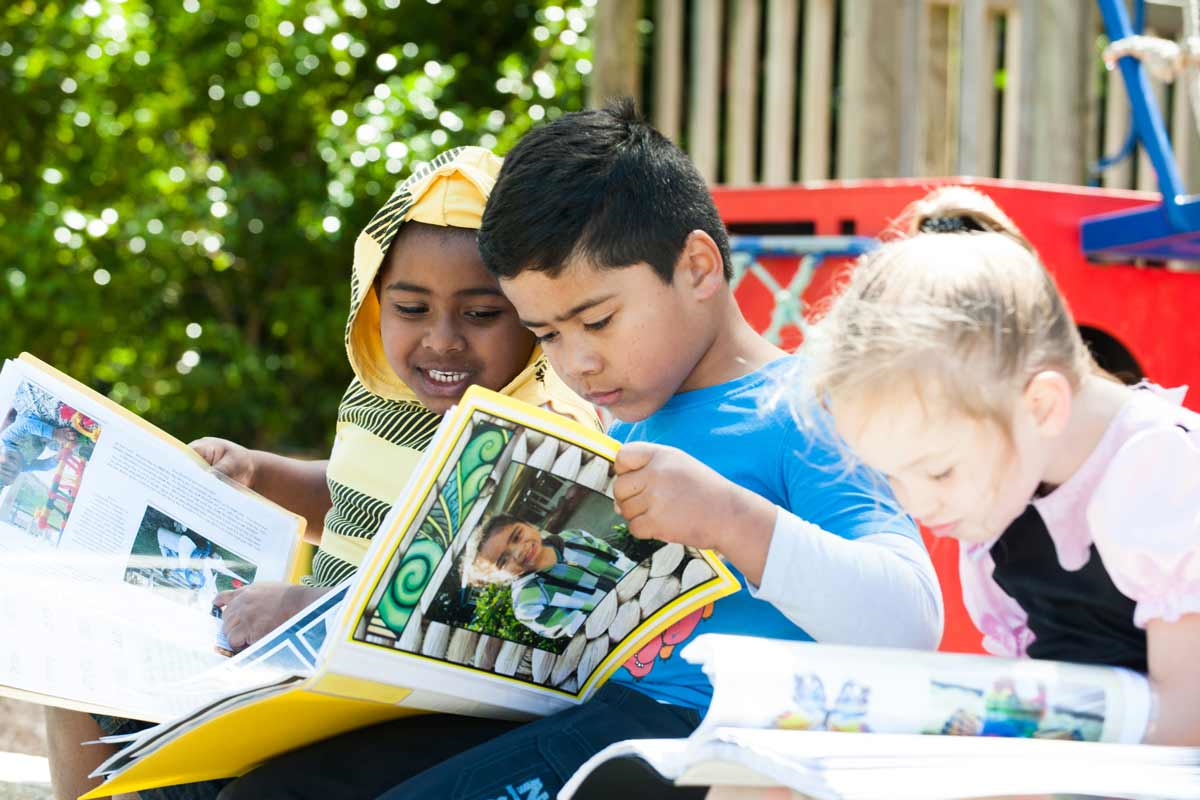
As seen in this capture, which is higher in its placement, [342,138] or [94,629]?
[342,138]

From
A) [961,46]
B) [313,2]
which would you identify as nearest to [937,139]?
[961,46]

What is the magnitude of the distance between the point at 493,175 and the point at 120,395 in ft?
11.7

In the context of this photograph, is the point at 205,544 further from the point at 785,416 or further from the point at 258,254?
the point at 258,254

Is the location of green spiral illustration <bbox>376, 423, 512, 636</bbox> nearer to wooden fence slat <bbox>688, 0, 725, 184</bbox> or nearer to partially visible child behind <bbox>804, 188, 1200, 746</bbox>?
partially visible child behind <bbox>804, 188, 1200, 746</bbox>

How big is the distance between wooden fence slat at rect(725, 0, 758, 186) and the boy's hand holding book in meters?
2.81

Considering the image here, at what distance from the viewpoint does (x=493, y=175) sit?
1946 mm

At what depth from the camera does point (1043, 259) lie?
9.29ft

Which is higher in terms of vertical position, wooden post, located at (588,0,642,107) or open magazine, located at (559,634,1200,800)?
wooden post, located at (588,0,642,107)

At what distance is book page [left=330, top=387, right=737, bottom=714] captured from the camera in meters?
1.26

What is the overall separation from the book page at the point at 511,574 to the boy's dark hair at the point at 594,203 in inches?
11.4

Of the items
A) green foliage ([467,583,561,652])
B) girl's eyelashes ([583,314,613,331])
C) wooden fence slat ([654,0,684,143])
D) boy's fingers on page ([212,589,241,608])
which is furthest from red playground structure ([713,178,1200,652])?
green foliage ([467,583,561,652])

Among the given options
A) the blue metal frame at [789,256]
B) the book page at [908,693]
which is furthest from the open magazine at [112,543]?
the blue metal frame at [789,256]

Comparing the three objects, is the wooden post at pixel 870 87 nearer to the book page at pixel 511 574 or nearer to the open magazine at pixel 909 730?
the book page at pixel 511 574

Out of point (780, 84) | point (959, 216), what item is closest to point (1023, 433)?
point (959, 216)
